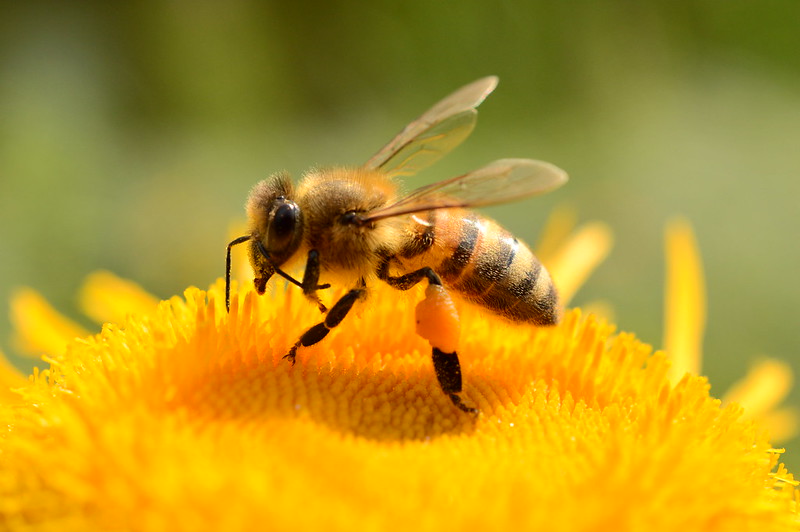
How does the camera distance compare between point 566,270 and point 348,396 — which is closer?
point 348,396

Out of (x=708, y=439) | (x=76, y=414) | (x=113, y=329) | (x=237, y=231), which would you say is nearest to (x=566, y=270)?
(x=237, y=231)

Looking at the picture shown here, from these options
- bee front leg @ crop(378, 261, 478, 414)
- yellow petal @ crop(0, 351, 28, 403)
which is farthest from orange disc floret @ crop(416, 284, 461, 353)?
yellow petal @ crop(0, 351, 28, 403)

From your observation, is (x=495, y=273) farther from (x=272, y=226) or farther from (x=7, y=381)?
(x=7, y=381)

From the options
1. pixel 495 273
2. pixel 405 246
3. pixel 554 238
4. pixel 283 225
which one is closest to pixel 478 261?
pixel 495 273

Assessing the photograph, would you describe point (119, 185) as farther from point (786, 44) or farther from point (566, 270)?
point (786, 44)

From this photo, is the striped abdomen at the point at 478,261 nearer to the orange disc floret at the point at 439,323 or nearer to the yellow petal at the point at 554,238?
the orange disc floret at the point at 439,323

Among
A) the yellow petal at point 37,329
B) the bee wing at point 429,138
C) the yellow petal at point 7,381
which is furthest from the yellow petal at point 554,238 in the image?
the yellow petal at point 7,381
